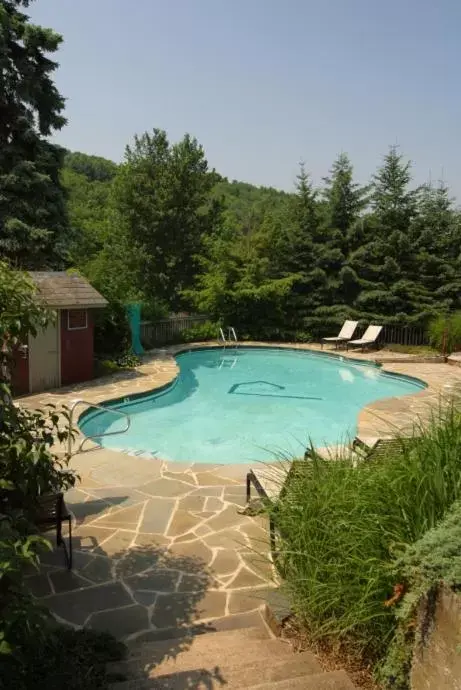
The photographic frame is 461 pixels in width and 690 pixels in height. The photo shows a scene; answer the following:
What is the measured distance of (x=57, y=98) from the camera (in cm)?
1798

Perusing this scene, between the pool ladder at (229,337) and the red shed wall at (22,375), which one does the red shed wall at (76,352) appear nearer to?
the red shed wall at (22,375)

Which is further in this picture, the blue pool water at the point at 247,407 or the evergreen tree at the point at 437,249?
the evergreen tree at the point at 437,249

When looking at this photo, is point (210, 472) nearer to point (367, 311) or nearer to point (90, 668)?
point (90, 668)

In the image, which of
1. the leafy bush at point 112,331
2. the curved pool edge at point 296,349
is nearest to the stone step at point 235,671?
the curved pool edge at point 296,349

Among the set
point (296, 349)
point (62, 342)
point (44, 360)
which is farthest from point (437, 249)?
point (44, 360)

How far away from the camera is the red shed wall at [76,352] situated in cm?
1181

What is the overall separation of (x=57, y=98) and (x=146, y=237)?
6.74m

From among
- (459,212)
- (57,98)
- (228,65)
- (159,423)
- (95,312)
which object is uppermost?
(57,98)

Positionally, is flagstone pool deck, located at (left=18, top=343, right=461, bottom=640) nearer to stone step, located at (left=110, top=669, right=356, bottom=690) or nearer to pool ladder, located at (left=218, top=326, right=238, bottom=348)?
stone step, located at (left=110, top=669, right=356, bottom=690)

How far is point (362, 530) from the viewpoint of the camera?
2867 mm

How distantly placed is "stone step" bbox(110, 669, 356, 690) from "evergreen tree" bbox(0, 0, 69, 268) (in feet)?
53.6

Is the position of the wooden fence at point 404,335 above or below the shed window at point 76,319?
below

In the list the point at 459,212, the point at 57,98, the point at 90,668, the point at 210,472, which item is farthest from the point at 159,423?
the point at 459,212

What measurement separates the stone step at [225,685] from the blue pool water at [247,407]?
18.4ft
